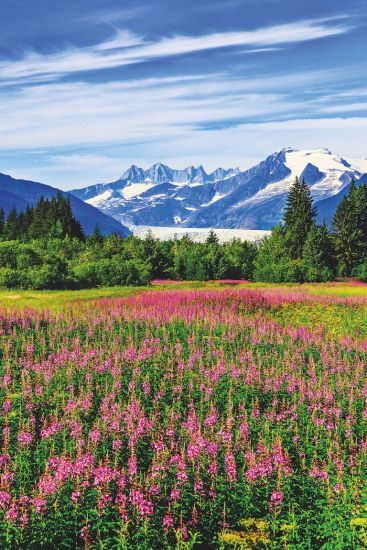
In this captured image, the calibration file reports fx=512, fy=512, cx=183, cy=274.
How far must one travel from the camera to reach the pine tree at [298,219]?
73.4 meters

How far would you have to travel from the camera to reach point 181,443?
9164 millimetres

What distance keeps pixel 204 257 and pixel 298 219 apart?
2200 cm

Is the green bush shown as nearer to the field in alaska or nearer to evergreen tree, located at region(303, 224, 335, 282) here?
the field in alaska

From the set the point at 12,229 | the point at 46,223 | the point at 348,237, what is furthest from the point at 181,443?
the point at 12,229

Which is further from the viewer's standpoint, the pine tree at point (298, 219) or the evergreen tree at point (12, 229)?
the evergreen tree at point (12, 229)

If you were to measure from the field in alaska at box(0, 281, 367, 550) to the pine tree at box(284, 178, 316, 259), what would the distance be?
5616cm

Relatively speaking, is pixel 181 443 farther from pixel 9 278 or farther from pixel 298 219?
pixel 298 219

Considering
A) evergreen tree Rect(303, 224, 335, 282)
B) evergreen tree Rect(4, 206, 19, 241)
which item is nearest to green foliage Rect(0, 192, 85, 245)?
evergreen tree Rect(4, 206, 19, 241)

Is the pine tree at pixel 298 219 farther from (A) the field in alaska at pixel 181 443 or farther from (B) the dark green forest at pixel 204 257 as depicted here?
(A) the field in alaska at pixel 181 443

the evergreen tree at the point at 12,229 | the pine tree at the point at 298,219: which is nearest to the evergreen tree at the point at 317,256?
the pine tree at the point at 298,219

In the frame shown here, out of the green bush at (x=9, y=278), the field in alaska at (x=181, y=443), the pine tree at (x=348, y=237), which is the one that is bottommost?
the field in alaska at (x=181, y=443)

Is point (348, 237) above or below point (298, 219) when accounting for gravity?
below

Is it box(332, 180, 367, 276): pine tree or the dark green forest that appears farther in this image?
box(332, 180, 367, 276): pine tree

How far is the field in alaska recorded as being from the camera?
6.66 m
